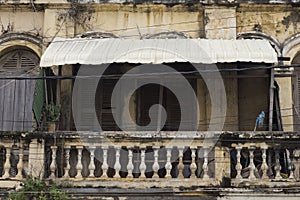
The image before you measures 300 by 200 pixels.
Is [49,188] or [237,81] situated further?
[237,81]

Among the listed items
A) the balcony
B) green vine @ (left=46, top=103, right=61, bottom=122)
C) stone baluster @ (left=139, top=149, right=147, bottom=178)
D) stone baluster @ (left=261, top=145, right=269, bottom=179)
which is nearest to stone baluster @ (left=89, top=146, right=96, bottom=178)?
the balcony

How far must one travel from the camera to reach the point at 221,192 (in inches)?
352

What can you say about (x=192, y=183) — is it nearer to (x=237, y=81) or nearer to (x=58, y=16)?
(x=237, y=81)

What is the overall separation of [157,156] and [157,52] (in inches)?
66.2

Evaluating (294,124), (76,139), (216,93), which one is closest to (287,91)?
(294,124)

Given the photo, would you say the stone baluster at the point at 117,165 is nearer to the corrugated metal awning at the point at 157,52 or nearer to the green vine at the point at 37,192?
the green vine at the point at 37,192

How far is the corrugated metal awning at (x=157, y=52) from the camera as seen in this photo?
31.7 ft

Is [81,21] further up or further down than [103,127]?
further up

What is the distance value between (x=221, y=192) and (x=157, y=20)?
12.6 ft

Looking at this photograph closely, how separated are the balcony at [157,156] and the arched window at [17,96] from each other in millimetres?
1855

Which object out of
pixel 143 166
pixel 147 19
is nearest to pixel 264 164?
pixel 143 166

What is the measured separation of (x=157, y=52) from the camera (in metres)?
9.75

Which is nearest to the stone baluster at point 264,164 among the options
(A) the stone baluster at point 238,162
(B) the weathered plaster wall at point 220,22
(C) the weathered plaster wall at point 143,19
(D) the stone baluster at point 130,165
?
(A) the stone baluster at point 238,162

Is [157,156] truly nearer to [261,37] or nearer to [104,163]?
[104,163]
